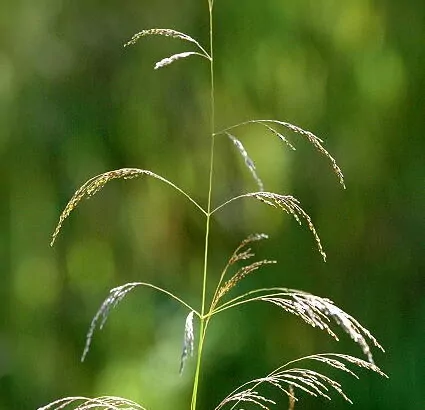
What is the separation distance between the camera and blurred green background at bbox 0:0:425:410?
1577 mm

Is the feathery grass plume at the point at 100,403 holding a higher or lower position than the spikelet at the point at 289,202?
lower

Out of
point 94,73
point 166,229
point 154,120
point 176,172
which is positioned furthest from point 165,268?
point 94,73

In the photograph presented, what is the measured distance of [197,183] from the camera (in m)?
1.66

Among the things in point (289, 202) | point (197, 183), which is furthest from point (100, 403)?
point (197, 183)

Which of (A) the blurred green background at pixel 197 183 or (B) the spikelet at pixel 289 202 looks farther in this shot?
(A) the blurred green background at pixel 197 183

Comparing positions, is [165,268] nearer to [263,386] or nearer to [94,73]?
[263,386]

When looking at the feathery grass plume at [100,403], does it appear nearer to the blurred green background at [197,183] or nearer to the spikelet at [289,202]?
the spikelet at [289,202]

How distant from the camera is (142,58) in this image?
63.4 inches

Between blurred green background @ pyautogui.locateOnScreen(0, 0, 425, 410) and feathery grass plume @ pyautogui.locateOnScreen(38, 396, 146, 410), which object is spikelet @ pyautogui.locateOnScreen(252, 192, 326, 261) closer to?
feathery grass plume @ pyautogui.locateOnScreen(38, 396, 146, 410)

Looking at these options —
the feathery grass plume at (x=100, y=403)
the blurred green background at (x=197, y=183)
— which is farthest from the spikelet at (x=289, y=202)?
the blurred green background at (x=197, y=183)

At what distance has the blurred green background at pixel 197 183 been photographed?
1577 millimetres

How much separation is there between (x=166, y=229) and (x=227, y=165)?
0.22 meters

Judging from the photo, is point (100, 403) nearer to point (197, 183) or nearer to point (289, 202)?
point (289, 202)

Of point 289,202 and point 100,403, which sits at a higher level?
point 289,202
